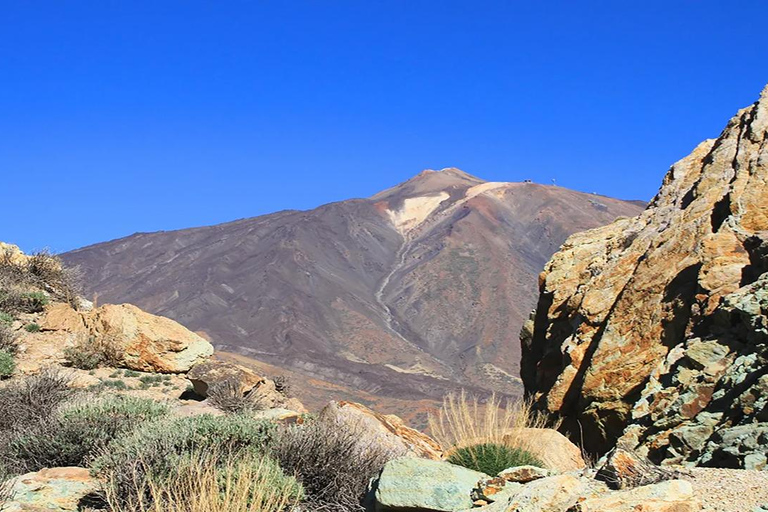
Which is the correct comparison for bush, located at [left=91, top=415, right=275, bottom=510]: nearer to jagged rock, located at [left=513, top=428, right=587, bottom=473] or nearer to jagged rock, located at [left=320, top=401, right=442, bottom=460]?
jagged rock, located at [left=320, top=401, right=442, bottom=460]

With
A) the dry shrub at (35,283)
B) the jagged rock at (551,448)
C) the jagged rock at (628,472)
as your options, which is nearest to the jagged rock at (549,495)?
the jagged rock at (628,472)

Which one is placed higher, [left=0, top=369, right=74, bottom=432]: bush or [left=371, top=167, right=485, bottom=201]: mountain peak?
[left=371, top=167, right=485, bottom=201]: mountain peak

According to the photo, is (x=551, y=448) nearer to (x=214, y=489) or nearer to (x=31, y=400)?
(x=214, y=489)

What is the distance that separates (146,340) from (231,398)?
3.79 metres

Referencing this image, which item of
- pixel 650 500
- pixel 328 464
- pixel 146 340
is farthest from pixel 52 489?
pixel 146 340

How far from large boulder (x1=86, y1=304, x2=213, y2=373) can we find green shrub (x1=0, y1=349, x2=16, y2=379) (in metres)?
2.07

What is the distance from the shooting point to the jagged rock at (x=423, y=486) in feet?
21.1

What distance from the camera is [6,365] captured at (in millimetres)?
15102

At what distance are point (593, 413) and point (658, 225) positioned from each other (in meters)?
2.98

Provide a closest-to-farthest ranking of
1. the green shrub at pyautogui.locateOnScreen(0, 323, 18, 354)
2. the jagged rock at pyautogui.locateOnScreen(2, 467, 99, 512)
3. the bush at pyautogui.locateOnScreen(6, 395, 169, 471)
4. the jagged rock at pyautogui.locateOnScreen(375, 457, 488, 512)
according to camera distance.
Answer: the jagged rock at pyautogui.locateOnScreen(375, 457, 488, 512)
the jagged rock at pyautogui.locateOnScreen(2, 467, 99, 512)
the bush at pyautogui.locateOnScreen(6, 395, 169, 471)
the green shrub at pyautogui.locateOnScreen(0, 323, 18, 354)

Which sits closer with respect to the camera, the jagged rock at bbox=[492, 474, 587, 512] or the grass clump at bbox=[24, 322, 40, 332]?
the jagged rock at bbox=[492, 474, 587, 512]

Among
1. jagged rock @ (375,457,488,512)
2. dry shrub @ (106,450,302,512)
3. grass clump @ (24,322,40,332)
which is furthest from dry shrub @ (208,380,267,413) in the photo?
jagged rock @ (375,457,488,512)

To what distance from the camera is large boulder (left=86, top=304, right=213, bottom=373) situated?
1708cm

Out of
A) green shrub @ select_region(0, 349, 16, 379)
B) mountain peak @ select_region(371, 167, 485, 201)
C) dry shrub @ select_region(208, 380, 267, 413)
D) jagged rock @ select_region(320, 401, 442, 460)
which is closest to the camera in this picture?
jagged rock @ select_region(320, 401, 442, 460)
